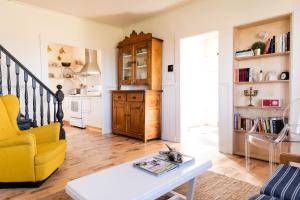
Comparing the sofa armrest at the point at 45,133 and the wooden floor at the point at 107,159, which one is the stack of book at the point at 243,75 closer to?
the wooden floor at the point at 107,159

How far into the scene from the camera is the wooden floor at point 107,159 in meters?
2.11

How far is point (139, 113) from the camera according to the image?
13.0 feet

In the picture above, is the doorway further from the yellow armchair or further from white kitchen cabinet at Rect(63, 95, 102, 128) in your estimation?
the yellow armchair

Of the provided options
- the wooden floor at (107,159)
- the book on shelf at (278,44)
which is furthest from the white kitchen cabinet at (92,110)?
the book on shelf at (278,44)

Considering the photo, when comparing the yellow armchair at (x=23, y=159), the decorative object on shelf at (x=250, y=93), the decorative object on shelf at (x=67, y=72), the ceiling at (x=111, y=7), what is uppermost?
the ceiling at (x=111, y=7)

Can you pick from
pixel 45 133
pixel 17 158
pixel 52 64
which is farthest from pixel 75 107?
pixel 17 158

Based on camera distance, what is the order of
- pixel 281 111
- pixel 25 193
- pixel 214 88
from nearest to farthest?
pixel 25 193
pixel 281 111
pixel 214 88

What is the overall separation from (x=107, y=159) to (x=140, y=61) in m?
2.14

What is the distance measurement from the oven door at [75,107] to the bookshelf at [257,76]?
3.88 m

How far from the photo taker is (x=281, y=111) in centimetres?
278

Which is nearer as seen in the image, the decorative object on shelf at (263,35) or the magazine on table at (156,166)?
Answer: the magazine on table at (156,166)

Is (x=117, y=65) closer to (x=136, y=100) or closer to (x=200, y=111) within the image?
(x=136, y=100)

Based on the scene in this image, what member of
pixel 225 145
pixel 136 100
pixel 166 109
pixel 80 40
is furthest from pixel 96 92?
pixel 225 145

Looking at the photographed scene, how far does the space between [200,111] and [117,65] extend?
2.53 m
